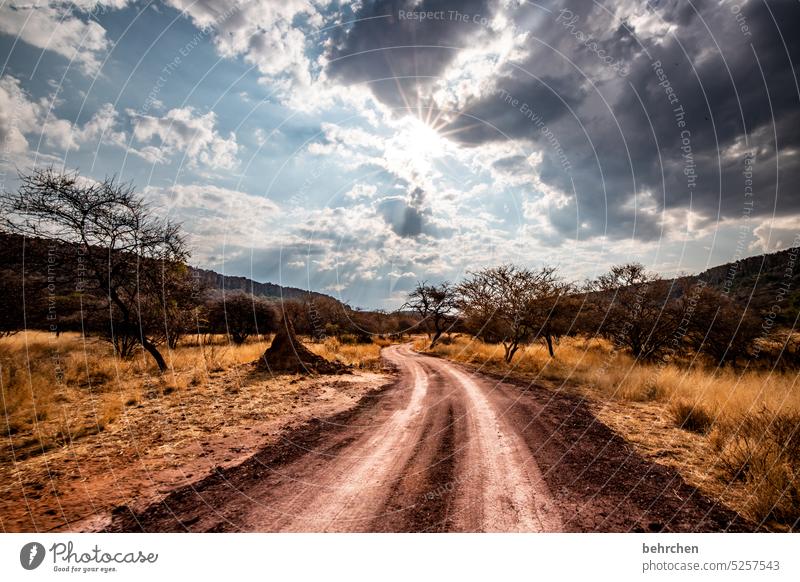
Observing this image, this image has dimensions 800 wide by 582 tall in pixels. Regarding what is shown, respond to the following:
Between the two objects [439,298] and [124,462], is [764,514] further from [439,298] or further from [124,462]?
[439,298]

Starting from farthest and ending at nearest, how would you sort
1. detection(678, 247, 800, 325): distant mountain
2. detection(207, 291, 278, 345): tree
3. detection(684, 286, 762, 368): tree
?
detection(207, 291, 278, 345): tree < detection(684, 286, 762, 368): tree < detection(678, 247, 800, 325): distant mountain

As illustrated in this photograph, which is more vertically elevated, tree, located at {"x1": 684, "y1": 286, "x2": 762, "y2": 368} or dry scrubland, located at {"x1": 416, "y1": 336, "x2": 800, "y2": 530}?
tree, located at {"x1": 684, "y1": 286, "x2": 762, "y2": 368}

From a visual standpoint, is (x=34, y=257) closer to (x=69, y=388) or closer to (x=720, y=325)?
(x=69, y=388)

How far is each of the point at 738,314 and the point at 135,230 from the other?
1187 inches

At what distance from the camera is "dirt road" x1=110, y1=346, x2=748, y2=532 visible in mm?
4035

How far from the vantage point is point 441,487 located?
482 centimetres

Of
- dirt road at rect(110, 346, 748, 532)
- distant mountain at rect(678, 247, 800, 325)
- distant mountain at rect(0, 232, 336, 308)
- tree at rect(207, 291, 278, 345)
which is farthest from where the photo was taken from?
tree at rect(207, 291, 278, 345)

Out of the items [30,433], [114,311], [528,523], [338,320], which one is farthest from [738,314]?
[338,320]

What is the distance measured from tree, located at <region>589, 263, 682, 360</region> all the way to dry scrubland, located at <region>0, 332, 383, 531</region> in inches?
668

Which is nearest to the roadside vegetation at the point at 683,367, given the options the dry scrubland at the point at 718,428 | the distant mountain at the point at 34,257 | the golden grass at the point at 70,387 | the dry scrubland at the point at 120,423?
the dry scrubland at the point at 718,428

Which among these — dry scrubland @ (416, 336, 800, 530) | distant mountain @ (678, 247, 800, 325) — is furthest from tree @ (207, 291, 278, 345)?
distant mountain @ (678, 247, 800, 325)

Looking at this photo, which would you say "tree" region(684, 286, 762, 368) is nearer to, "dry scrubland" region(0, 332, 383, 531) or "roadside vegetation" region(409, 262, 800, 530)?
"roadside vegetation" region(409, 262, 800, 530)
